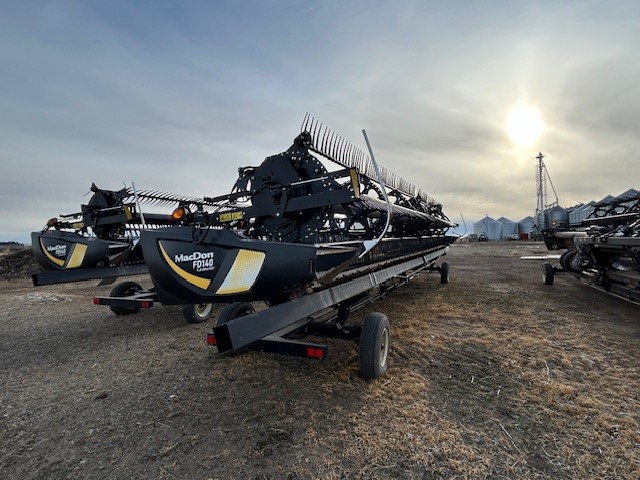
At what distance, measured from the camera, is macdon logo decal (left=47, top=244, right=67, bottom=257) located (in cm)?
587

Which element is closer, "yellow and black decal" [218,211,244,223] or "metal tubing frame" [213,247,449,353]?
"metal tubing frame" [213,247,449,353]

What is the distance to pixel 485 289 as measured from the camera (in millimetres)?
8695

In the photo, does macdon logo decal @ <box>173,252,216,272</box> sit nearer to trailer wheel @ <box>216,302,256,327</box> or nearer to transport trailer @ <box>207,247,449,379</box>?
transport trailer @ <box>207,247,449,379</box>

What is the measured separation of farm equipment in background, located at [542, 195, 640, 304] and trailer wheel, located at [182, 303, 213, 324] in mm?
7196

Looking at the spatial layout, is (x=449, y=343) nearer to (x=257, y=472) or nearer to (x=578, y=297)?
(x=257, y=472)

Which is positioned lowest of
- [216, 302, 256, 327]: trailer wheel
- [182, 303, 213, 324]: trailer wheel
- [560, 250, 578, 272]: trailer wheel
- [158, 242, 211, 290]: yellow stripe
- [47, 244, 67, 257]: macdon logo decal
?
[182, 303, 213, 324]: trailer wheel

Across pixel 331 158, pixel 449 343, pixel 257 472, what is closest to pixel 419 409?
pixel 257 472

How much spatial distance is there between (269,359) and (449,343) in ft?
7.39

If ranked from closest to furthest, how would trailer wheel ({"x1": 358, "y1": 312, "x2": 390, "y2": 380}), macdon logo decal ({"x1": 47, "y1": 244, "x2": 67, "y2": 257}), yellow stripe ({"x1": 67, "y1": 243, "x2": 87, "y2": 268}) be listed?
trailer wheel ({"x1": 358, "y1": 312, "x2": 390, "y2": 380}) → yellow stripe ({"x1": 67, "y1": 243, "x2": 87, "y2": 268}) → macdon logo decal ({"x1": 47, "y1": 244, "x2": 67, "y2": 257})

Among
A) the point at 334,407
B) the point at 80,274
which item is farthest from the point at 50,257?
the point at 334,407

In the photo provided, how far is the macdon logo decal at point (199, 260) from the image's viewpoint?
3012mm

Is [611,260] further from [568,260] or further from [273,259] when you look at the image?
[273,259]

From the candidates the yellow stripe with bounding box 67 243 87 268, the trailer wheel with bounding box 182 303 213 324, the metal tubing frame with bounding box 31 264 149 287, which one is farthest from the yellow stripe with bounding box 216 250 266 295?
the yellow stripe with bounding box 67 243 87 268

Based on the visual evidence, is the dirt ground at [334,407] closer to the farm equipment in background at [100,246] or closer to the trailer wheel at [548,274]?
the farm equipment in background at [100,246]
